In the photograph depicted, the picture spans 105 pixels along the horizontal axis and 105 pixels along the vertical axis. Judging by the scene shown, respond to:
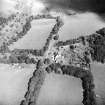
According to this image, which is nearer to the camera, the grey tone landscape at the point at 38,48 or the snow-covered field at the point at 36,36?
the grey tone landscape at the point at 38,48

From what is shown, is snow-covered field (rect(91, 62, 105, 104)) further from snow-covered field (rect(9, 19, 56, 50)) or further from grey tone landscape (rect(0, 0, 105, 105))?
snow-covered field (rect(9, 19, 56, 50))

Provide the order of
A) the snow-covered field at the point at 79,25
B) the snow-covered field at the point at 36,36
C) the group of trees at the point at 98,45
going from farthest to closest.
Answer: the snow-covered field at the point at 79,25 → the snow-covered field at the point at 36,36 → the group of trees at the point at 98,45

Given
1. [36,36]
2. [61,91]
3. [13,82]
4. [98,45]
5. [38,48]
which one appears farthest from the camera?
[36,36]

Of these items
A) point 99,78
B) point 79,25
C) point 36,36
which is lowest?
point 99,78

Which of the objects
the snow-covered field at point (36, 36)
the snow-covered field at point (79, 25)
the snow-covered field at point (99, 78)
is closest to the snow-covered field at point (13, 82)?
the snow-covered field at point (36, 36)

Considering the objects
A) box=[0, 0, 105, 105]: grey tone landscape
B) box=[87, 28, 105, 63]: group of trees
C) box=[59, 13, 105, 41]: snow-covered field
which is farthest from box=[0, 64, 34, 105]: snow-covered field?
box=[59, 13, 105, 41]: snow-covered field

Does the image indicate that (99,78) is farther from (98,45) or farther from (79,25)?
(79,25)

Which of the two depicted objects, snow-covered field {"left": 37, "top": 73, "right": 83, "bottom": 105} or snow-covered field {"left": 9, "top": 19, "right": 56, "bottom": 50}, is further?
snow-covered field {"left": 9, "top": 19, "right": 56, "bottom": 50}

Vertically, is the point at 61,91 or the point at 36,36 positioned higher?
the point at 36,36

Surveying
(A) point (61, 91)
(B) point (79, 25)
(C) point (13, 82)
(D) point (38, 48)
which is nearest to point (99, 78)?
(A) point (61, 91)

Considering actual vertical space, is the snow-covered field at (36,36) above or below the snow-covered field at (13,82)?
above

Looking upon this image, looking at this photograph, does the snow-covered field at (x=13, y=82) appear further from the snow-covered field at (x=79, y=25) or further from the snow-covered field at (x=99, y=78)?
the snow-covered field at (x=79, y=25)

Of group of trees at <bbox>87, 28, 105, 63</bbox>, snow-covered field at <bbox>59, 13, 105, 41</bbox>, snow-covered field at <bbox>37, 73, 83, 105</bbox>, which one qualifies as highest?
snow-covered field at <bbox>59, 13, 105, 41</bbox>
